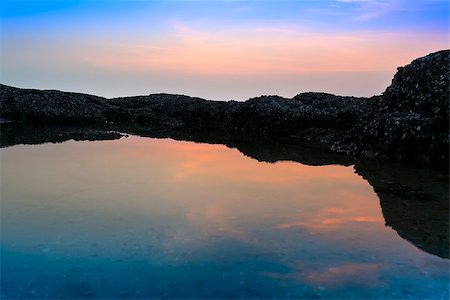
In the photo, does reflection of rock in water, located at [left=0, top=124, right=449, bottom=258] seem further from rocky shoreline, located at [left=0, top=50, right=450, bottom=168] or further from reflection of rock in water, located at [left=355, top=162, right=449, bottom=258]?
rocky shoreline, located at [left=0, top=50, right=450, bottom=168]

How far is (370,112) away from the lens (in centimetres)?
2323

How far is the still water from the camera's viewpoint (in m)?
6.97

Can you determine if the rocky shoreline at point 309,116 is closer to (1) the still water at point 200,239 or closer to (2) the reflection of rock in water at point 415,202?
(2) the reflection of rock in water at point 415,202

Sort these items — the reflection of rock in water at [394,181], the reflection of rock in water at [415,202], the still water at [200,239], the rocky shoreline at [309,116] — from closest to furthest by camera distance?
the still water at [200,239], the reflection of rock in water at [415,202], the reflection of rock in water at [394,181], the rocky shoreline at [309,116]

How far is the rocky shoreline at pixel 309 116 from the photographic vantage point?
18.9m

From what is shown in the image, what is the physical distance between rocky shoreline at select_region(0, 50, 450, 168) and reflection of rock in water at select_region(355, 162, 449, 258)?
2.28m

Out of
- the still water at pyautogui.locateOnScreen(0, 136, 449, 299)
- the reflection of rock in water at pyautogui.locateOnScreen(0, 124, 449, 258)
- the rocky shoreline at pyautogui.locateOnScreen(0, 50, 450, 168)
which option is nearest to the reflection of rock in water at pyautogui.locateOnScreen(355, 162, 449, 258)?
the reflection of rock in water at pyautogui.locateOnScreen(0, 124, 449, 258)

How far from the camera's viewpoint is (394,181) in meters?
14.9

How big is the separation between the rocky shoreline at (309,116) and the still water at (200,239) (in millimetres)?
5534


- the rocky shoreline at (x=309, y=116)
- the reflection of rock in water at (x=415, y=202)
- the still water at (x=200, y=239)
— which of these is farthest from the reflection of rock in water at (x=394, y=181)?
the rocky shoreline at (x=309, y=116)

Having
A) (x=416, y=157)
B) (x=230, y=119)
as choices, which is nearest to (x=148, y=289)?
(x=416, y=157)

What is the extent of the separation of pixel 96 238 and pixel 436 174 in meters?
13.0

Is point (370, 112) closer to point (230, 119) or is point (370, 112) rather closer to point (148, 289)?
point (230, 119)

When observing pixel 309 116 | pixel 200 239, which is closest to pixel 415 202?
pixel 200 239
